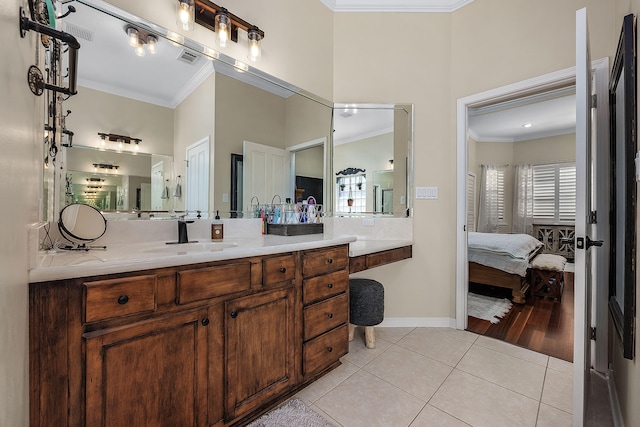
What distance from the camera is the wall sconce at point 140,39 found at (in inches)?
58.6

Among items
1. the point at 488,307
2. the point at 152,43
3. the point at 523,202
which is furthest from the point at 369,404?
the point at 523,202

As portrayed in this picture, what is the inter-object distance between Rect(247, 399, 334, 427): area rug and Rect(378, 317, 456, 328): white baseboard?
132cm

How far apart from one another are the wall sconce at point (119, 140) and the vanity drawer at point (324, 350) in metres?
1.51

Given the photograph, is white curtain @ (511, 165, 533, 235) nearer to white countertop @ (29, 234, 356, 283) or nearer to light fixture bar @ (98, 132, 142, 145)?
white countertop @ (29, 234, 356, 283)

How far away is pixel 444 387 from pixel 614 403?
2.86 feet

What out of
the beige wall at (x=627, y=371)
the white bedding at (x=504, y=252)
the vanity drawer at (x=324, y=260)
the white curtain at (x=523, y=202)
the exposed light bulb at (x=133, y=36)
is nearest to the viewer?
the beige wall at (x=627, y=371)

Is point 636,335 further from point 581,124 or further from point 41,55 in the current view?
point 41,55

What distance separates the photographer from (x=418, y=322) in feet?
8.51

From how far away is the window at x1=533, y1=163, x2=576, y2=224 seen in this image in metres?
5.32

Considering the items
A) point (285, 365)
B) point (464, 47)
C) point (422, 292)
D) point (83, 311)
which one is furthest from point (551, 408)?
point (464, 47)

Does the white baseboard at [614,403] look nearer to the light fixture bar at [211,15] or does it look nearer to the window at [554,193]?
the light fixture bar at [211,15]

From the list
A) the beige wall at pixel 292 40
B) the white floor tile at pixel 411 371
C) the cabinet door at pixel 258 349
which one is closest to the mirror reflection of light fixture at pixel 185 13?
the beige wall at pixel 292 40

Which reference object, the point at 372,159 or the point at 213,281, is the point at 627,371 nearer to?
the point at 213,281

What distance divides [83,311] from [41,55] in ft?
3.27
